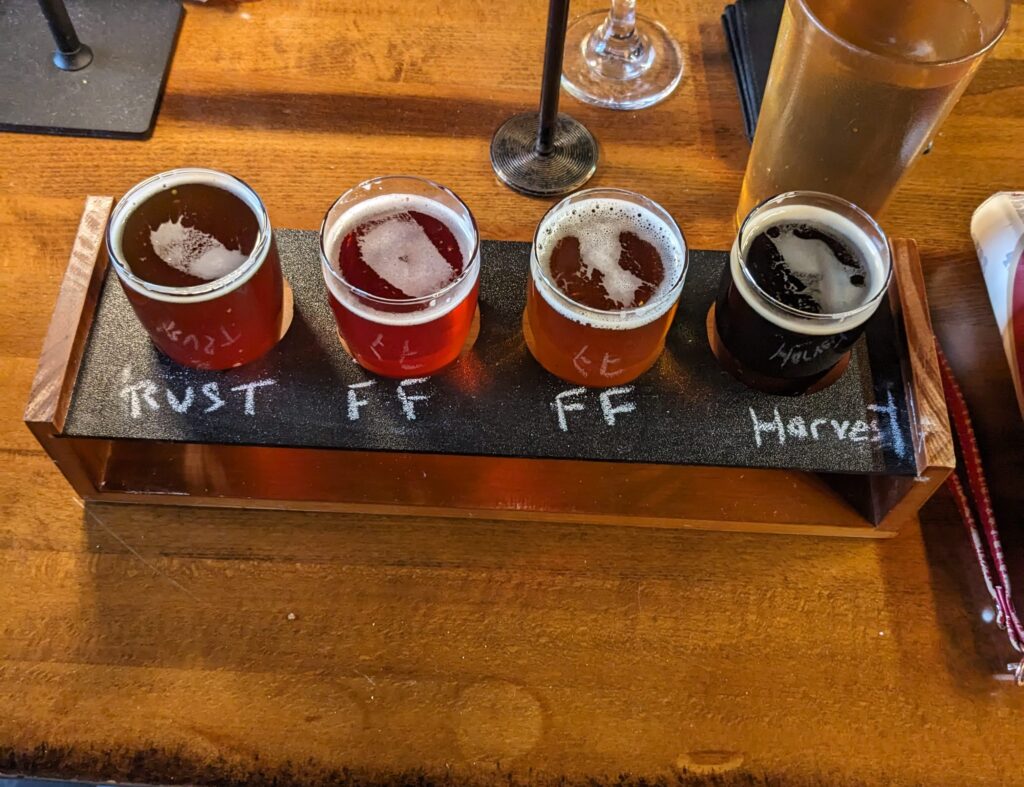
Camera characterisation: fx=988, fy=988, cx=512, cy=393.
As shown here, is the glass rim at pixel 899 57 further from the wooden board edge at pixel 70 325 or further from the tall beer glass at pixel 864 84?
the wooden board edge at pixel 70 325

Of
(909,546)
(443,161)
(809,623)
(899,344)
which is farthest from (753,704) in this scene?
(443,161)

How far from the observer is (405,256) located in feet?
2.27

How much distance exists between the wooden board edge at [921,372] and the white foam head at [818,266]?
0.07 metres

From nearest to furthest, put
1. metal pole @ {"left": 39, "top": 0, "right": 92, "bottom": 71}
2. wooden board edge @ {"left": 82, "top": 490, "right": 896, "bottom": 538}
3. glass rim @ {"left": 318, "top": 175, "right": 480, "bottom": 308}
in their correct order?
1. glass rim @ {"left": 318, "top": 175, "right": 480, "bottom": 308}
2. wooden board edge @ {"left": 82, "top": 490, "right": 896, "bottom": 538}
3. metal pole @ {"left": 39, "top": 0, "right": 92, "bottom": 71}

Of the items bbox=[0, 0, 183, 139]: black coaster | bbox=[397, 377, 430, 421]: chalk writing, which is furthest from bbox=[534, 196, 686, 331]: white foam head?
bbox=[0, 0, 183, 139]: black coaster

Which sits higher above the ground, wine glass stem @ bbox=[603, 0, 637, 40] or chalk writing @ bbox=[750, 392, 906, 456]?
wine glass stem @ bbox=[603, 0, 637, 40]

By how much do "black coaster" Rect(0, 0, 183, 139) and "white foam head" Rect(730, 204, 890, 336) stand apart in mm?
573

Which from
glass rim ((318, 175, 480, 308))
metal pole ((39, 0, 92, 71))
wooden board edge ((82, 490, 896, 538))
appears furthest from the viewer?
metal pole ((39, 0, 92, 71))

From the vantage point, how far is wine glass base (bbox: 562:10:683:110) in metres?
0.96

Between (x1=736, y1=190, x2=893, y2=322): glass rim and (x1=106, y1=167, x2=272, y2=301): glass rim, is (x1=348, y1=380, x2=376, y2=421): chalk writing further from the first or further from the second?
(x1=736, y1=190, x2=893, y2=322): glass rim

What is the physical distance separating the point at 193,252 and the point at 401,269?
0.46 feet

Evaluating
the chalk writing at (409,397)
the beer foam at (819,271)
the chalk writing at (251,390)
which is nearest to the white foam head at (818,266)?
the beer foam at (819,271)

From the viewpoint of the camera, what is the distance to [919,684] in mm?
695

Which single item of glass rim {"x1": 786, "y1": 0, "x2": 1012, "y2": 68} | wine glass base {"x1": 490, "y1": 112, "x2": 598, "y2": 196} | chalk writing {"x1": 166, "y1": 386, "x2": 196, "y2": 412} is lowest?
chalk writing {"x1": 166, "y1": 386, "x2": 196, "y2": 412}
